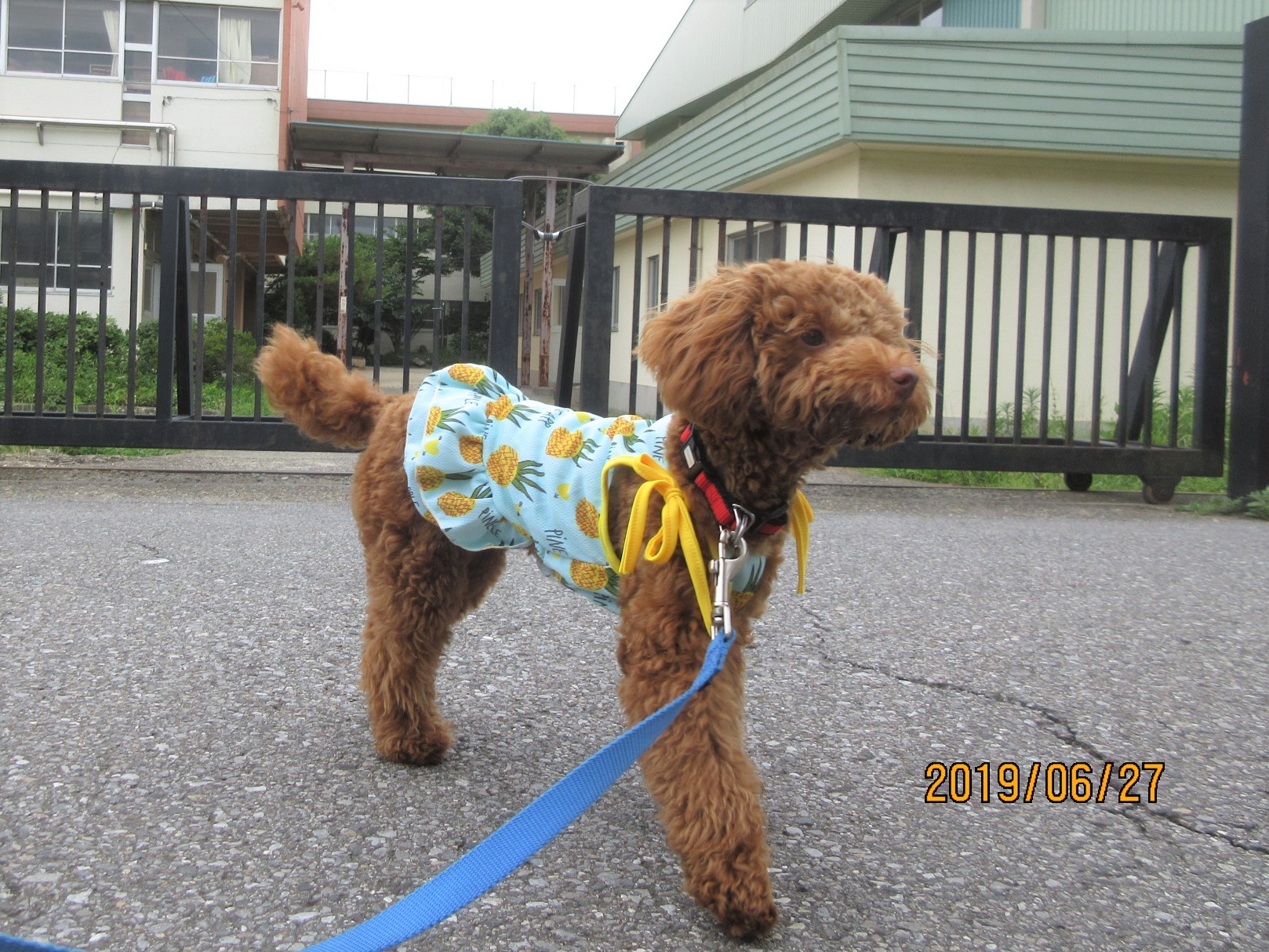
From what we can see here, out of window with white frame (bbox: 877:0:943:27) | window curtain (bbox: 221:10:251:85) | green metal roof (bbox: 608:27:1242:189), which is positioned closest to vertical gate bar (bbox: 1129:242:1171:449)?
green metal roof (bbox: 608:27:1242:189)

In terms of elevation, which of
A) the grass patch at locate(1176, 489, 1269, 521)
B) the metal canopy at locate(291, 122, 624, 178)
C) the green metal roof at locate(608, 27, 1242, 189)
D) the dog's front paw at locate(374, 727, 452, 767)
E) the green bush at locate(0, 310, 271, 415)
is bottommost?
the dog's front paw at locate(374, 727, 452, 767)

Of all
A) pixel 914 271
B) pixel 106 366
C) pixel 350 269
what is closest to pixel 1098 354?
pixel 914 271

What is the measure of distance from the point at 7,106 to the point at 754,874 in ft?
80.8

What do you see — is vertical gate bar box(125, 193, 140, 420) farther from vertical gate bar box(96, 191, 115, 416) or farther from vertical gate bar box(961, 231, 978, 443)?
vertical gate bar box(961, 231, 978, 443)

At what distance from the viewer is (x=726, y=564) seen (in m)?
2.03

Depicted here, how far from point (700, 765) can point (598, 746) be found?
0.83 m

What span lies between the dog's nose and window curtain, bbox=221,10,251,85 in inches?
912

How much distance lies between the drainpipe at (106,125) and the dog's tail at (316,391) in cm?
2115

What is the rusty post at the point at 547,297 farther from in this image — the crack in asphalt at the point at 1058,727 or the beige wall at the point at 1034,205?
the crack in asphalt at the point at 1058,727

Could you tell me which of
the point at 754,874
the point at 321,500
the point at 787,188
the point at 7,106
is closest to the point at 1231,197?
the point at 787,188

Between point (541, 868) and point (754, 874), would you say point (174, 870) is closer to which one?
point (541, 868)

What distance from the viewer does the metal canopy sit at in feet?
73.2

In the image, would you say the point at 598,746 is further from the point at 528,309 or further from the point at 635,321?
the point at 528,309
